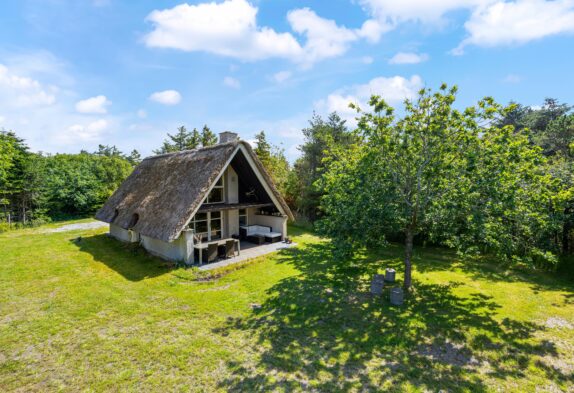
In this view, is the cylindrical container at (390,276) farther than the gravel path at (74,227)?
No

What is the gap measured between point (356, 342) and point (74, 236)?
64.4ft

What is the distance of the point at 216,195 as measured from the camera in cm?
1471

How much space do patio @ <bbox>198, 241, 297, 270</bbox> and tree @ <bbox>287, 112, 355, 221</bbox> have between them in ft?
26.5

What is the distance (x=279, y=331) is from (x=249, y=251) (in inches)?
277

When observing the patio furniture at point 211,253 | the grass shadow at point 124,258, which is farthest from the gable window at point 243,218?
the grass shadow at point 124,258

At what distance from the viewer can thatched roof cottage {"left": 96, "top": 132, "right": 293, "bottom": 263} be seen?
11.6 metres

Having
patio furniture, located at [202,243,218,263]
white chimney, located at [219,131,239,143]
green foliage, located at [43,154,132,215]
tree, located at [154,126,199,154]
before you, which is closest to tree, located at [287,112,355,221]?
white chimney, located at [219,131,239,143]

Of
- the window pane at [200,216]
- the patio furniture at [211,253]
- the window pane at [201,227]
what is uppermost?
the window pane at [200,216]

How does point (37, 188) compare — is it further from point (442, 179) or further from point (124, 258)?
point (442, 179)

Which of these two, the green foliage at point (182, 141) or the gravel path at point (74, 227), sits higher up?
the green foliage at point (182, 141)

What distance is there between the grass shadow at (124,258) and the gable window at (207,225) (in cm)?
237

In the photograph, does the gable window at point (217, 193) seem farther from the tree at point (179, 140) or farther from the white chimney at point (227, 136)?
the tree at point (179, 140)

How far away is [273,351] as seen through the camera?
582cm

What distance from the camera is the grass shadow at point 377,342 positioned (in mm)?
4969
